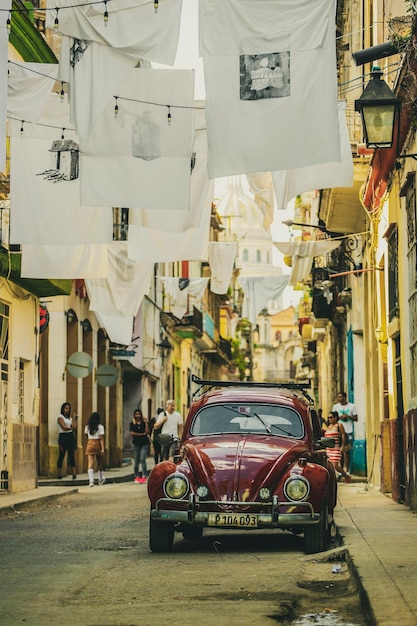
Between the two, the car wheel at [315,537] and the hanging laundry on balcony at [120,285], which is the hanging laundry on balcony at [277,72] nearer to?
the car wheel at [315,537]

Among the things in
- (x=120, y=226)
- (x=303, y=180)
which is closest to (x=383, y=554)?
(x=303, y=180)

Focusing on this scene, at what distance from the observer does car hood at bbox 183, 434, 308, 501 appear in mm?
11211

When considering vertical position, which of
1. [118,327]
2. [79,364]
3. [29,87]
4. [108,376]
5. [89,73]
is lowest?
[108,376]

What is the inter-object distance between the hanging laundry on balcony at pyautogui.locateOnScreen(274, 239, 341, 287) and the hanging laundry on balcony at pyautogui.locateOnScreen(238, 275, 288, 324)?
14.7ft

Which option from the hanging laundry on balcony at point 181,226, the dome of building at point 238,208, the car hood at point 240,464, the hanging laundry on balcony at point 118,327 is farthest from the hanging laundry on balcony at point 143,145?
the dome of building at point 238,208

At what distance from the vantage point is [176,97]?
43.4 feet

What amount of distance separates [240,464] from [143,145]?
3.72 m

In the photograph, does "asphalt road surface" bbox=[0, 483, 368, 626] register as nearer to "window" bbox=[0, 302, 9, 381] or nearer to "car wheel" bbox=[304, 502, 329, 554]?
"car wheel" bbox=[304, 502, 329, 554]

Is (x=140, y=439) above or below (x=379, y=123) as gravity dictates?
below

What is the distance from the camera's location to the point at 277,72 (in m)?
11.4

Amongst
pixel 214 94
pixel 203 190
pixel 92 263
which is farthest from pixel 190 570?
pixel 92 263

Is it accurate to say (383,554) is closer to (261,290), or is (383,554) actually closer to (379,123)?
(379,123)

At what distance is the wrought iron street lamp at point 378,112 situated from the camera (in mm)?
13125

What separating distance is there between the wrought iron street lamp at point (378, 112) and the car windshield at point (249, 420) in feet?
10.0
